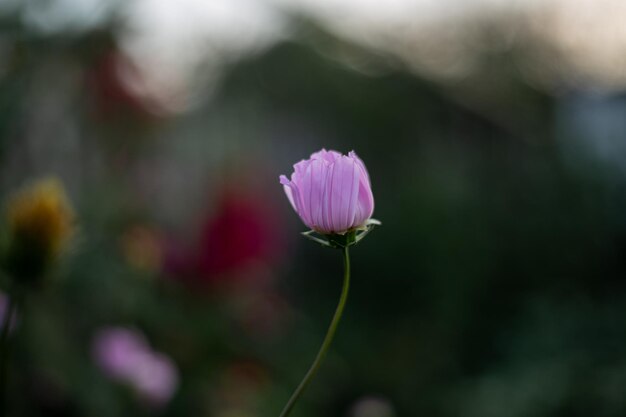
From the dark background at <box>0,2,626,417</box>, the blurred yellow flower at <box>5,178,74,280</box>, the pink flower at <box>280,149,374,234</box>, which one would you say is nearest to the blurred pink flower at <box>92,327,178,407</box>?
the dark background at <box>0,2,626,417</box>

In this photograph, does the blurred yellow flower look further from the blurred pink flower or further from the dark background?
the blurred pink flower

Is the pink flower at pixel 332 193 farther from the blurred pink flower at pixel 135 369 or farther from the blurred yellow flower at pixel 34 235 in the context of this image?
the blurred pink flower at pixel 135 369

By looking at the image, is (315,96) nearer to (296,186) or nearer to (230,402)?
(230,402)

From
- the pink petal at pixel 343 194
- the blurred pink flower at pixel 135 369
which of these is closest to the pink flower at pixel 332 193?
the pink petal at pixel 343 194

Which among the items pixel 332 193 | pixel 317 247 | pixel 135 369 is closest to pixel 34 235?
pixel 332 193

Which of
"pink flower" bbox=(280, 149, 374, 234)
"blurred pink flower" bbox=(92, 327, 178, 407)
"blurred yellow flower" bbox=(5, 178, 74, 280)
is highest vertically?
"pink flower" bbox=(280, 149, 374, 234)

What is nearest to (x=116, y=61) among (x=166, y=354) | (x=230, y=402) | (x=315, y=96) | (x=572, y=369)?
(x=166, y=354)

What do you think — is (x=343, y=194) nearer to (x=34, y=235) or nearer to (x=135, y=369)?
(x=34, y=235)
